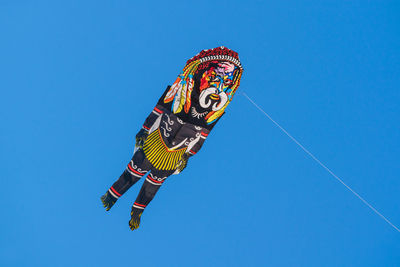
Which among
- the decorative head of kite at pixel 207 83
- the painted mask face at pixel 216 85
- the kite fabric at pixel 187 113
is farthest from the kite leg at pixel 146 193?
the painted mask face at pixel 216 85

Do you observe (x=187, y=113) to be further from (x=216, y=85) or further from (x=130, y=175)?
(x=130, y=175)

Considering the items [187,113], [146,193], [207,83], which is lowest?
[146,193]

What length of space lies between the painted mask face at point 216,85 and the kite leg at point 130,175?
2.08 feet

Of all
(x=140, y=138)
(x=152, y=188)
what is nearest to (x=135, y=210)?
(x=152, y=188)

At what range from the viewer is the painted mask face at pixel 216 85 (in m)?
3.92

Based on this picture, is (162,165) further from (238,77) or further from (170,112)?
(238,77)

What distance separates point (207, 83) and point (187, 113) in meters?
0.27

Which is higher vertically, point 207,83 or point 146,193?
point 207,83

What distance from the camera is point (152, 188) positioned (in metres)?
4.11

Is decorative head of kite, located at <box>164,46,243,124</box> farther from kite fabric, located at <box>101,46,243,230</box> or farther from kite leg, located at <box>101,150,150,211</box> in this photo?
kite leg, located at <box>101,150,150,211</box>

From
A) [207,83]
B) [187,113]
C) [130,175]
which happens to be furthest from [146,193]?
[207,83]

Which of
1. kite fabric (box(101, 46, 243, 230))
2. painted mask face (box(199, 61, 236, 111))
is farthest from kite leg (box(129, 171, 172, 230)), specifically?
painted mask face (box(199, 61, 236, 111))

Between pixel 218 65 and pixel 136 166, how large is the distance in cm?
100

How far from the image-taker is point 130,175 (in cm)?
409
